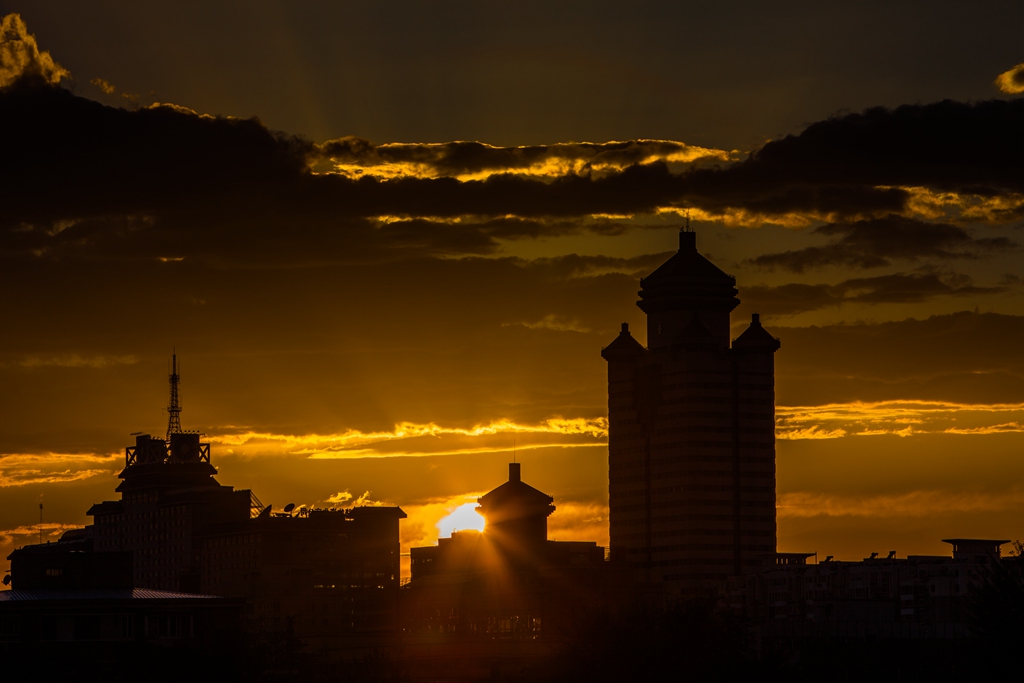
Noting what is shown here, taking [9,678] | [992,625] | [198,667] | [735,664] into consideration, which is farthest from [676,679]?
[9,678]

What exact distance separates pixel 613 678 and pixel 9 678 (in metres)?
64.2

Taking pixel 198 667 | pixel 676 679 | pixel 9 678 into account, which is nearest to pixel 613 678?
pixel 676 679

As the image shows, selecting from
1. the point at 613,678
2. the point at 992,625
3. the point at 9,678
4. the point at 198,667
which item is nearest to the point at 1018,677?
the point at 992,625

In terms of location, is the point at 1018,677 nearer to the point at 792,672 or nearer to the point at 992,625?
the point at 992,625

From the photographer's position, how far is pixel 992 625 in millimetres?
169125

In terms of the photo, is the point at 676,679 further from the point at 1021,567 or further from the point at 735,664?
the point at 1021,567

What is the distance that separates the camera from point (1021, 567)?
176750 mm

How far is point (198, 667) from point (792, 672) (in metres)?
62.2

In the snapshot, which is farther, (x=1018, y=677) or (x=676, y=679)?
(x=676, y=679)

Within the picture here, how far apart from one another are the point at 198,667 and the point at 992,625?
3192 inches

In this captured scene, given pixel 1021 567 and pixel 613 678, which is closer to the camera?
pixel 1021 567

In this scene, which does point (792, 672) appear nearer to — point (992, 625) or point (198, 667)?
point (992, 625)

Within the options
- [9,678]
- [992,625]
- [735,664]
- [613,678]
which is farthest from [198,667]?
[992,625]

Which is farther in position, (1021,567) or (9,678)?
(9,678)
